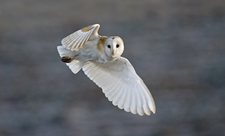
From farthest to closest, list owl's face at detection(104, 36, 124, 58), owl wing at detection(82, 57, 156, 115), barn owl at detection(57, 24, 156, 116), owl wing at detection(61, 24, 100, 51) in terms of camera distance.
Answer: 1. owl wing at detection(82, 57, 156, 115)
2. barn owl at detection(57, 24, 156, 116)
3. owl's face at detection(104, 36, 124, 58)
4. owl wing at detection(61, 24, 100, 51)

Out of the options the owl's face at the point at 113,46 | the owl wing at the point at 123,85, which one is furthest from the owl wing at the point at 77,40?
the owl wing at the point at 123,85

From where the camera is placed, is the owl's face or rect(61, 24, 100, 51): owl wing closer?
rect(61, 24, 100, 51): owl wing

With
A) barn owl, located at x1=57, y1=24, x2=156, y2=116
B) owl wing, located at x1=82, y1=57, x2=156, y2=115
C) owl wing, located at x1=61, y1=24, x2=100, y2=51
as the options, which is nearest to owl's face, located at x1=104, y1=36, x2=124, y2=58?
barn owl, located at x1=57, y1=24, x2=156, y2=116

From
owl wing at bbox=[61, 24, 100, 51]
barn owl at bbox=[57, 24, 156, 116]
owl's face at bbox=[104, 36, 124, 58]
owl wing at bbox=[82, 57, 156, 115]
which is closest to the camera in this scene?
owl wing at bbox=[61, 24, 100, 51]

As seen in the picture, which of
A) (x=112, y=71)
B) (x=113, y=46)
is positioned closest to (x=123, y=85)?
(x=112, y=71)

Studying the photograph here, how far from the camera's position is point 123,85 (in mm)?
2451

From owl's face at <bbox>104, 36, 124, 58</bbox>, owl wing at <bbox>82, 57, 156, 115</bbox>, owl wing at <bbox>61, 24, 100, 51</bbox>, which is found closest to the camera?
owl wing at <bbox>61, 24, 100, 51</bbox>

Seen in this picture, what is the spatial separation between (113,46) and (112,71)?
57cm

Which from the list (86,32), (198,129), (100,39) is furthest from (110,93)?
(198,129)

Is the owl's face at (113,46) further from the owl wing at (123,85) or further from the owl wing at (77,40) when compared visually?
the owl wing at (123,85)

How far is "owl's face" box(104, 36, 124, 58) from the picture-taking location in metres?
1.96

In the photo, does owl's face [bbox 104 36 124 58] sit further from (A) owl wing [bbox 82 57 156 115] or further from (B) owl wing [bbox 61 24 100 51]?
(A) owl wing [bbox 82 57 156 115]

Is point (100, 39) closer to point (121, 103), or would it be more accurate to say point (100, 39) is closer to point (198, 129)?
point (121, 103)

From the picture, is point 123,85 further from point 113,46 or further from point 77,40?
point 77,40
